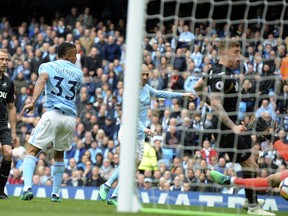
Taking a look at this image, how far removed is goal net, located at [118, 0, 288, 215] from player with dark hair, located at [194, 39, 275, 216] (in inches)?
2.9

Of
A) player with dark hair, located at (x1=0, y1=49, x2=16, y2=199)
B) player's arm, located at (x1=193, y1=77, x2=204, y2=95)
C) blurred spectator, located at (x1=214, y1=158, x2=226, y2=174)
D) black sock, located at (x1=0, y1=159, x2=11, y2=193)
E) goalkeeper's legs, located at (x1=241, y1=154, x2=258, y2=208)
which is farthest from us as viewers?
blurred spectator, located at (x1=214, y1=158, x2=226, y2=174)

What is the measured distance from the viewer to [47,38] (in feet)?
79.9

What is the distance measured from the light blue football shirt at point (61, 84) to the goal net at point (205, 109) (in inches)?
45.7

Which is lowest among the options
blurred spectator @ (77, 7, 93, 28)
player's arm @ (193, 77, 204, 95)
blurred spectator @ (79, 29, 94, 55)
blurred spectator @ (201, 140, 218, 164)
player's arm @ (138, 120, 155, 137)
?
blurred spectator @ (201, 140, 218, 164)

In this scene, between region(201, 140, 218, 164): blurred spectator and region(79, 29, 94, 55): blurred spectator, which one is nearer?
region(201, 140, 218, 164): blurred spectator

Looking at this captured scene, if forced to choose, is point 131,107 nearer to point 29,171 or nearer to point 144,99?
point 29,171

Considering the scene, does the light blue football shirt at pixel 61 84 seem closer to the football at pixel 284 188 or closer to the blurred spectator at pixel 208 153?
the blurred spectator at pixel 208 153

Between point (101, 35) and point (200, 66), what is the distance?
8.83m

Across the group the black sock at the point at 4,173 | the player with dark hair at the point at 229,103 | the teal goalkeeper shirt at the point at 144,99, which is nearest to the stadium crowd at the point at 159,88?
the player with dark hair at the point at 229,103

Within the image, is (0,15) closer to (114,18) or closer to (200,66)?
(114,18)

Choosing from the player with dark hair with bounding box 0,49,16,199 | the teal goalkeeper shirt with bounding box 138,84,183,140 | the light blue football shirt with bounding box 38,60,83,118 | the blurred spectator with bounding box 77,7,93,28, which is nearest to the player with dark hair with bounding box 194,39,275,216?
the teal goalkeeper shirt with bounding box 138,84,183,140

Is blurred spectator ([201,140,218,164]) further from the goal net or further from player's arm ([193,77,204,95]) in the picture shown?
player's arm ([193,77,204,95])

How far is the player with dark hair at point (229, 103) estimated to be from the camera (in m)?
10.3

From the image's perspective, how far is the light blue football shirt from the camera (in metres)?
11.3
